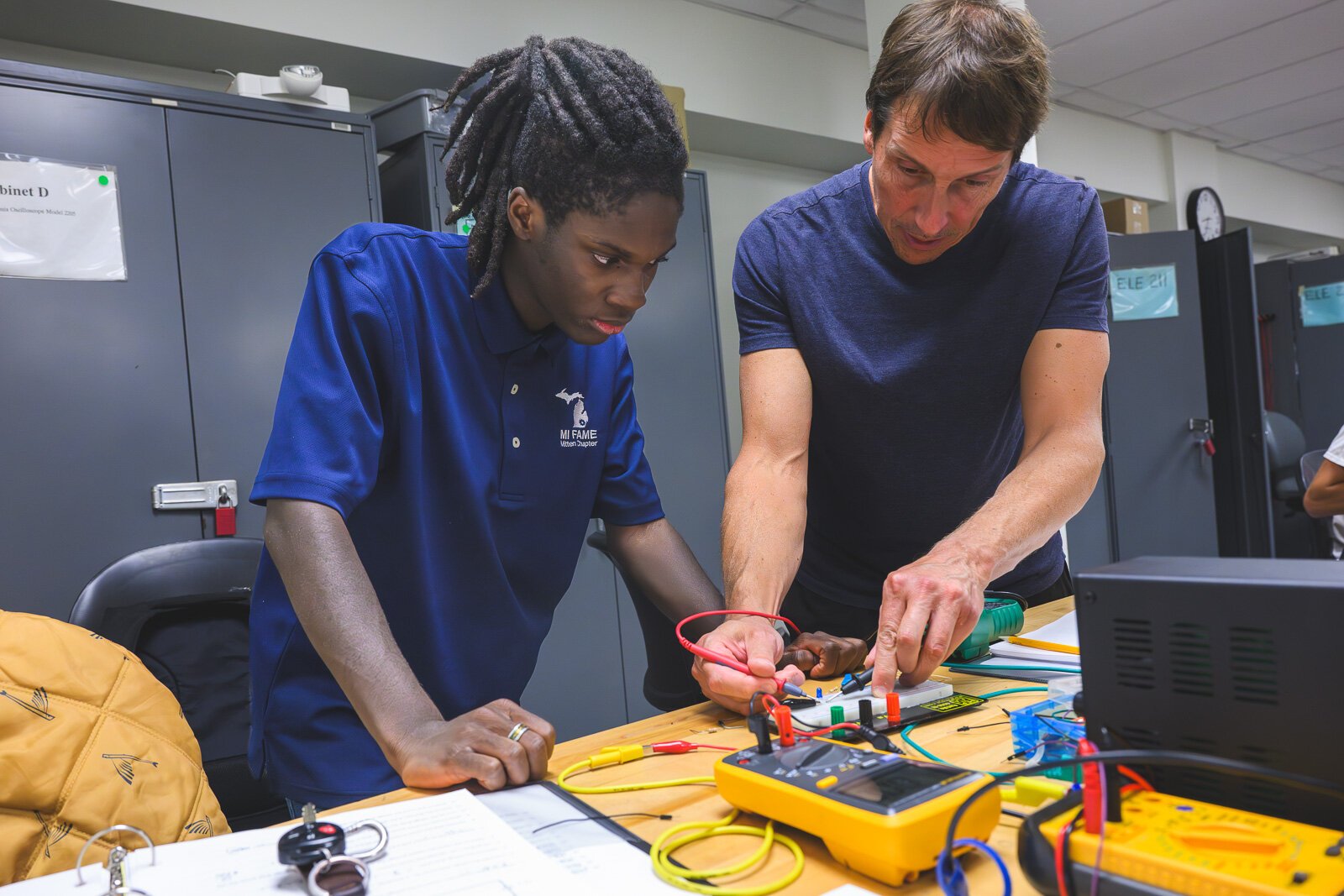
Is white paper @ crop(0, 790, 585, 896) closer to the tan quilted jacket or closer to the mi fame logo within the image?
the tan quilted jacket

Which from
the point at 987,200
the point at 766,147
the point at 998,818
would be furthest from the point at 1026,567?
the point at 766,147

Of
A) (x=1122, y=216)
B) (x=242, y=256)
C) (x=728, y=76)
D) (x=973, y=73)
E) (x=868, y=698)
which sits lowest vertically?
(x=868, y=698)

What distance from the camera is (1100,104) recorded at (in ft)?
16.6

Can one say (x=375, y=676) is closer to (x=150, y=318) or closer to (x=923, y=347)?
(x=923, y=347)

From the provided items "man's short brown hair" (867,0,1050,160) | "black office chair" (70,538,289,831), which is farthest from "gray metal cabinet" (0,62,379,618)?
"man's short brown hair" (867,0,1050,160)

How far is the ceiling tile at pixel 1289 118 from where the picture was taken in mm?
5238

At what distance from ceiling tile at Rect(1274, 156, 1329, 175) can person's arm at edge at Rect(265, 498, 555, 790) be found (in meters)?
7.47

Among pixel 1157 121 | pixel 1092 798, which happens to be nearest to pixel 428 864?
pixel 1092 798

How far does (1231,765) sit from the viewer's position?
50 cm

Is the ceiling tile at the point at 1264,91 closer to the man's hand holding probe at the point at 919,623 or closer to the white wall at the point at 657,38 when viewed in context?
the white wall at the point at 657,38

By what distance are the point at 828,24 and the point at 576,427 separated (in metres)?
3.35

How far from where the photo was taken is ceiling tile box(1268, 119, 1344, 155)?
18.9ft

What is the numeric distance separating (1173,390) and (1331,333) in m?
1.97

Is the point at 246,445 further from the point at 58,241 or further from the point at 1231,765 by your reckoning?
the point at 1231,765
